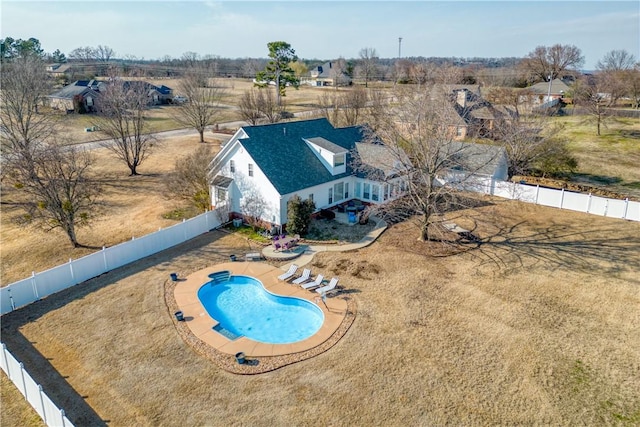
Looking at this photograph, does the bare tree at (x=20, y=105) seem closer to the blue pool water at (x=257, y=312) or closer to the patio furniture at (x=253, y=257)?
the patio furniture at (x=253, y=257)

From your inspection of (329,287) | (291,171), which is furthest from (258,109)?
(329,287)

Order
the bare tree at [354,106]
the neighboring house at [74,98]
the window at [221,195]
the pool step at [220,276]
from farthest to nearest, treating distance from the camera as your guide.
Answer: the neighboring house at [74,98]
the bare tree at [354,106]
the window at [221,195]
the pool step at [220,276]

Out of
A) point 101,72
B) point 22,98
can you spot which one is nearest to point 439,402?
point 22,98

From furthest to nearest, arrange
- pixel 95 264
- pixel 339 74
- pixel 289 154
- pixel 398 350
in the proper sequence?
pixel 339 74, pixel 289 154, pixel 95 264, pixel 398 350

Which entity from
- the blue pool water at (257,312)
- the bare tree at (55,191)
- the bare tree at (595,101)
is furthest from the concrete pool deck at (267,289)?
the bare tree at (595,101)

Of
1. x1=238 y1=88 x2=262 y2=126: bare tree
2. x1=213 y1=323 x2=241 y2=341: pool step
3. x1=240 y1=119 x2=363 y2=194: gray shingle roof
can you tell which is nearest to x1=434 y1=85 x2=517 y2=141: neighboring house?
x1=240 y1=119 x2=363 y2=194: gray shingle roof

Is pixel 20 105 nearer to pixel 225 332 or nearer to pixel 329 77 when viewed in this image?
pixel 225 332

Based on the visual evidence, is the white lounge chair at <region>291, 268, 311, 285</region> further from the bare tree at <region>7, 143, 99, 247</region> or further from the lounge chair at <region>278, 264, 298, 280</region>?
the bare tree at <region>7, 143, 99, 247</region>
